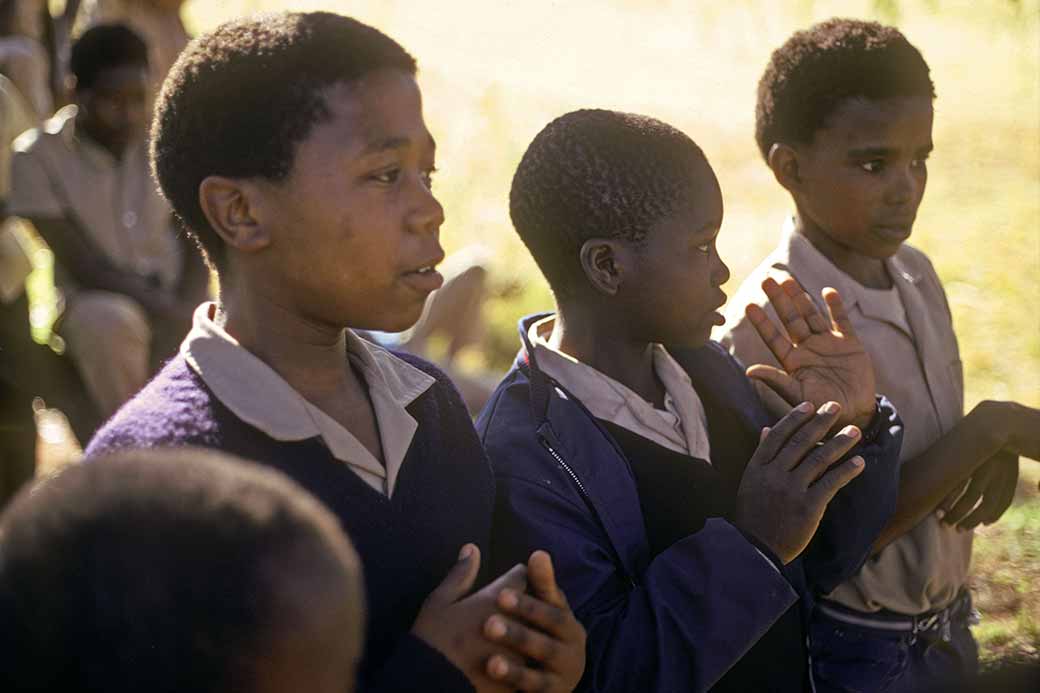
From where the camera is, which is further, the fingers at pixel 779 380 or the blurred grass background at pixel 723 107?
the blurred grass background at pixel 723 107

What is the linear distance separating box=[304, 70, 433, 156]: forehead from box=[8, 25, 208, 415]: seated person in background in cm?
280

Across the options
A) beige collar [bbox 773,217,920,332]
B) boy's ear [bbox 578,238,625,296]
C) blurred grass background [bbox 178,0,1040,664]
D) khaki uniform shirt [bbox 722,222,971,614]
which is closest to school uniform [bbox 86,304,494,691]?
boy's ear [bbox 578,238,625,296]

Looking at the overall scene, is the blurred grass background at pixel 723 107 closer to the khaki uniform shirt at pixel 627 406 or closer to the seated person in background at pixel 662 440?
the seated person in background at pixel 662 440

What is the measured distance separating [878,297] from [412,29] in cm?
791

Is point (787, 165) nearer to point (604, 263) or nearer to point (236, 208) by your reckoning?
point (604, 263)

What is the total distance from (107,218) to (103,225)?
29mm

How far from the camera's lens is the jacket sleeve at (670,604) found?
6.91ft

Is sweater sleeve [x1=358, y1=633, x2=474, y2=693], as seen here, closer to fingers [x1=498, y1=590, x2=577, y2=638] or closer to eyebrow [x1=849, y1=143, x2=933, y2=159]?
fingers [x1=498, y1=590, x2=577, y2=638]

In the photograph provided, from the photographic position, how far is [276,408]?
1.91 m

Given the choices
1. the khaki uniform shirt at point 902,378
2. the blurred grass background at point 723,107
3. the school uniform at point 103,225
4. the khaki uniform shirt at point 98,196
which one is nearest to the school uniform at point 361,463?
the khaki uniform shirt at point 902,378

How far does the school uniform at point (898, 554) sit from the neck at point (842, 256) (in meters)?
0.04

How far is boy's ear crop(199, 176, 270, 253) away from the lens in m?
1.98

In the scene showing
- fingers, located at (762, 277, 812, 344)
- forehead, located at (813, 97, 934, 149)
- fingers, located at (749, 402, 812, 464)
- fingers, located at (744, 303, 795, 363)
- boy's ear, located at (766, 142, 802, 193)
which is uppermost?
forehead, located at (813, 97, 934, 149)

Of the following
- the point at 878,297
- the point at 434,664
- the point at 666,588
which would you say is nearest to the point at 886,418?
the point at 878,297
